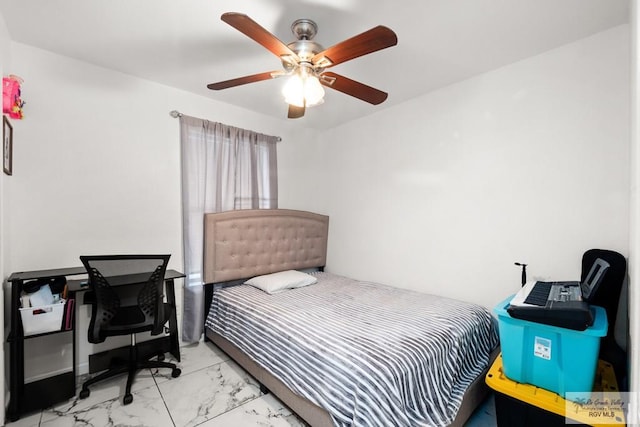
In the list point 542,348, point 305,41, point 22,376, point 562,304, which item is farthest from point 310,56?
point 22,376

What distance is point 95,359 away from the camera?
238 centimetres

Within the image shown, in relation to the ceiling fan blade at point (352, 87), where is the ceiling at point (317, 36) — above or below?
above

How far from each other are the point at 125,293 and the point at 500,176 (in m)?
3.03

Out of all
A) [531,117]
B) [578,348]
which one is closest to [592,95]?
[531,117]

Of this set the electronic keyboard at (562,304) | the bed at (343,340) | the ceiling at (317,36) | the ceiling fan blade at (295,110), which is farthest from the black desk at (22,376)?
the electronic keyboard at (562,304)

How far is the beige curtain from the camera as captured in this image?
2.84 m

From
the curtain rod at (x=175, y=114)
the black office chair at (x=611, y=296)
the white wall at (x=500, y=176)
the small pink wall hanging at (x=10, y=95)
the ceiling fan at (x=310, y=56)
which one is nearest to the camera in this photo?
the ceiling fan at (x=310, y=56)

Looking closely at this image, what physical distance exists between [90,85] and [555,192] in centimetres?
369

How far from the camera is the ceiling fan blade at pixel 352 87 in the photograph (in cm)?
A: 185

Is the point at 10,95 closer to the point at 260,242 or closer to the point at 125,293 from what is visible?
the point at 125,293

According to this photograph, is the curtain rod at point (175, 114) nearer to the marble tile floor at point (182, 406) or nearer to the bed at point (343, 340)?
the bed at point (343, 340)

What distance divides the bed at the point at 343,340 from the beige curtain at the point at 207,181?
12 centimetres

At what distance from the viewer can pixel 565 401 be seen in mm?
1399

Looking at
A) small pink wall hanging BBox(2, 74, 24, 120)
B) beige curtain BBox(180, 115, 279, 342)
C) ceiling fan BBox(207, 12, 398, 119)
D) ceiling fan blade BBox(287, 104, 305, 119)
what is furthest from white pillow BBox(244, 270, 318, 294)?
small pink wall hanging BBox(2, 74, 24, 120)
